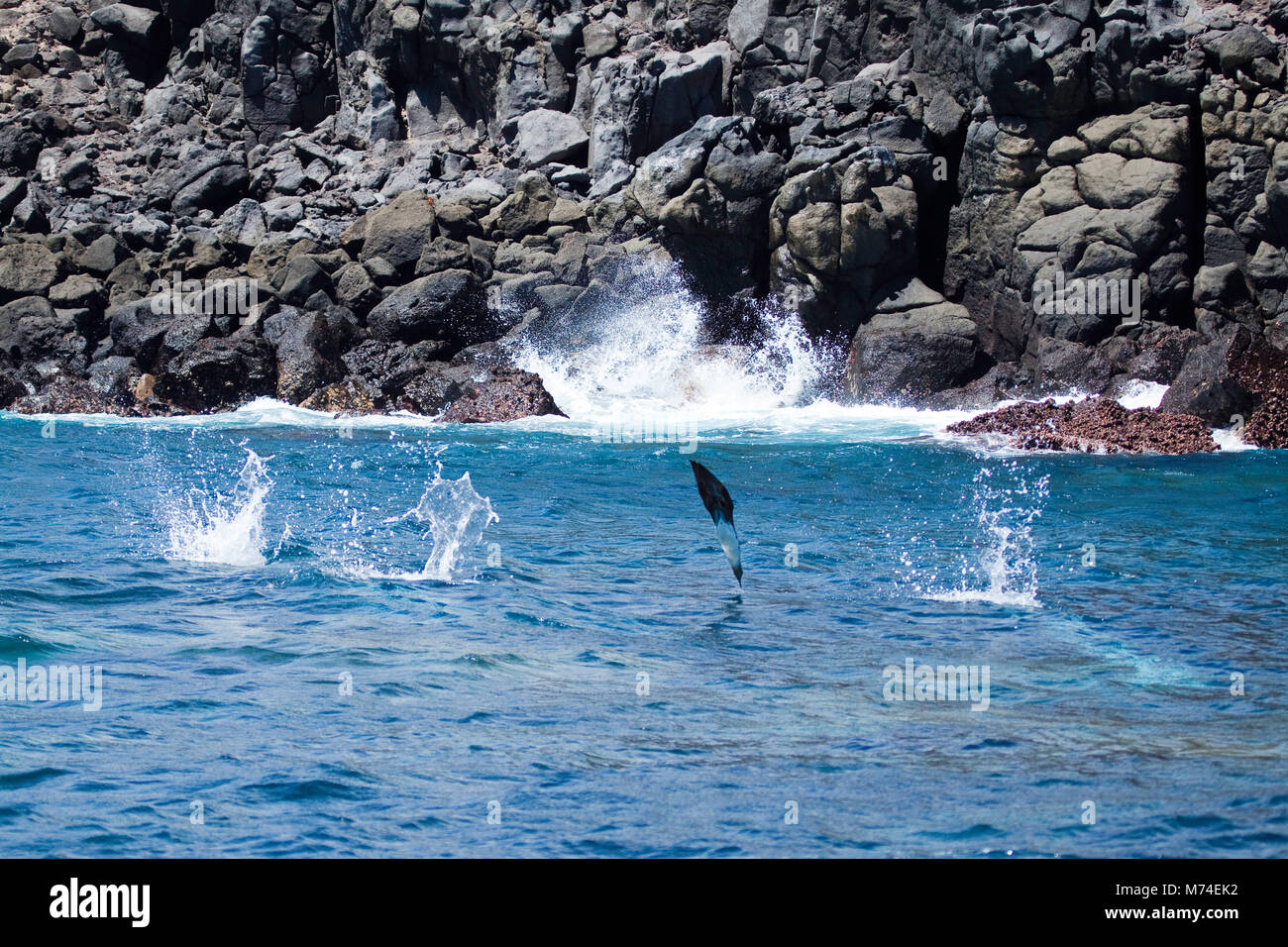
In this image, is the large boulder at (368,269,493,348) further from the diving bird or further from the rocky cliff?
the diving bird

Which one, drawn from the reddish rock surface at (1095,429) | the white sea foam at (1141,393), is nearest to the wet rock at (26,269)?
the reddish rock surface at (1095,429)

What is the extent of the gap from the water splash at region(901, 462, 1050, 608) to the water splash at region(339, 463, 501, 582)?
4.14m

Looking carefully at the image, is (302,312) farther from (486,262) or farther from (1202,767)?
(1202,767)

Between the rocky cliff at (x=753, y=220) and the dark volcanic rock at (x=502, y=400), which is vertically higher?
the rocky cliff at (x=753, y=220)

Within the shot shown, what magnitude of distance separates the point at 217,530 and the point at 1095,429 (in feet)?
44.4

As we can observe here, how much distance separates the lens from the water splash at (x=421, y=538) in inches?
452

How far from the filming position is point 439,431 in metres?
23.2

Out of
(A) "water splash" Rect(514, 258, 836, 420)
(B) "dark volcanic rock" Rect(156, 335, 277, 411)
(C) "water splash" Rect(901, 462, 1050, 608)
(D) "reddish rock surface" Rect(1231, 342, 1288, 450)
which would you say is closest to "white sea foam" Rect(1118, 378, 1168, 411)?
(D) "reddish rock surface" Rect(1231, 342, 1288, 450)

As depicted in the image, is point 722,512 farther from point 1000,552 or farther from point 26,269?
point 26,269

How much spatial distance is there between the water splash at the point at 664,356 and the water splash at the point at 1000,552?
1026 cm

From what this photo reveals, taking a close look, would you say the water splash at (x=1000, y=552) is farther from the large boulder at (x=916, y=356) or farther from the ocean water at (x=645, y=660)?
the large boulder at (x=916, y=356)

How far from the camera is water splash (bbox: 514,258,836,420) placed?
27.4m

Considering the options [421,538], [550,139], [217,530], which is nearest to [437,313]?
[550,139]

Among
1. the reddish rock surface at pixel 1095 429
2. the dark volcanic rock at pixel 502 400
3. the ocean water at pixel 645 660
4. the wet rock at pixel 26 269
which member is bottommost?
the ocean water at pixel 645 660
